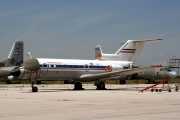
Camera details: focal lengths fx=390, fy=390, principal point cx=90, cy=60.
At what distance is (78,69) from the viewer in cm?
4088

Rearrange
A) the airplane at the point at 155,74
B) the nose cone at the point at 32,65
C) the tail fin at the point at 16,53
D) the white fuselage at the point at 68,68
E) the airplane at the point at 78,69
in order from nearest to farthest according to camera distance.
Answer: the nose cone at the point at 32,65 → the airplane at the point at 78,69 → the white fuselage at the point at 68,68 → the tail fin at the point at 16,53 → the airplane at the point at 155,74

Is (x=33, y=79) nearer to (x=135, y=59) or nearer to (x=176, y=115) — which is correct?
(x=135, y=59)

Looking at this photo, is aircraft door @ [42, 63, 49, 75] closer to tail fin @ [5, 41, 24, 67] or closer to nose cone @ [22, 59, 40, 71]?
nose cone @ [22, 59, 40, 71]

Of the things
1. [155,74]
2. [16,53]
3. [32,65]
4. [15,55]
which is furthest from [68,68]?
A: [155,74]

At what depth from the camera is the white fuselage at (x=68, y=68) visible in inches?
1490

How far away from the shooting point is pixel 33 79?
37.8 meters

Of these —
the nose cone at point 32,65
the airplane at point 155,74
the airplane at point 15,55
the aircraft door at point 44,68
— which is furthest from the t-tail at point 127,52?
the airplane at point 155,74

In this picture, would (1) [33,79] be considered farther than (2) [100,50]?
No

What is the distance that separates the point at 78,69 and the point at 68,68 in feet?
4.19

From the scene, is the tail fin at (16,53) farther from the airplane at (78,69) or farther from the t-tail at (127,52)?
the airplane at (78,69)

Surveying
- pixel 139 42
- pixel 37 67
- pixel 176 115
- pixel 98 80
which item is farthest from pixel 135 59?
pixel 176 115

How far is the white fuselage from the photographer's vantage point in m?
37.8

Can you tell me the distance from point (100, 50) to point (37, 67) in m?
24.6

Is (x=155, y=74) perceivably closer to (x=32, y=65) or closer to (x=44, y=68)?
(x=44, y=68)
